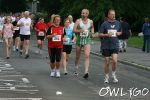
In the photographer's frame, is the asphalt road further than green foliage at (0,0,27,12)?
No

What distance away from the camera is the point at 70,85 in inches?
551

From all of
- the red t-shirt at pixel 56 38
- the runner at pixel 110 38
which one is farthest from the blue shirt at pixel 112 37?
the red t-shirt at pixel 56 38

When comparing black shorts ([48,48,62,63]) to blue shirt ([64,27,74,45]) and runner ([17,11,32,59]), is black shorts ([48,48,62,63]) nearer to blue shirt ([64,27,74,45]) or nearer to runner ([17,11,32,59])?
blue shirt ([64,27,74,45])

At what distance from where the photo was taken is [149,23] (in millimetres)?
29594

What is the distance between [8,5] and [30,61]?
5872 cm

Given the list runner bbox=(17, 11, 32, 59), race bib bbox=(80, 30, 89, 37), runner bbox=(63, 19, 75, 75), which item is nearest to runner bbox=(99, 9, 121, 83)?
race bib bbox=(80, 30, 89, 37)

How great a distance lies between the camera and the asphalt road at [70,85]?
11998mm

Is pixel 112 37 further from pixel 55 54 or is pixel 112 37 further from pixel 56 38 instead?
pixel 55 54

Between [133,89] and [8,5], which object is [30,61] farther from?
[8,5]

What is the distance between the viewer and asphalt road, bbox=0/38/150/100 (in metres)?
12.0

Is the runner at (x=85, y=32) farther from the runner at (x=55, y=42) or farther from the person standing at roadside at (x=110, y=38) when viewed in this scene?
the person standing at roadside at (x=110, y=38)

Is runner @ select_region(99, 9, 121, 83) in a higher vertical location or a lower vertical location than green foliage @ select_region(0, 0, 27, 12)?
lower

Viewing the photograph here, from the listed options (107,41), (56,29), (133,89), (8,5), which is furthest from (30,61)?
(8,5)

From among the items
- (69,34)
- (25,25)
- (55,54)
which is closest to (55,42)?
(55,54)
